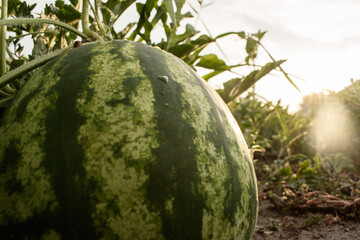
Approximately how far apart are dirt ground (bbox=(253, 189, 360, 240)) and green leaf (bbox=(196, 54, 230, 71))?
90 cm

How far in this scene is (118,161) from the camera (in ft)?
2.55

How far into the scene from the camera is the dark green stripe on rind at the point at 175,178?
78 cm

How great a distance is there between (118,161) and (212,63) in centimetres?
109

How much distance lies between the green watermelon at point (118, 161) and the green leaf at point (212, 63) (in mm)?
769

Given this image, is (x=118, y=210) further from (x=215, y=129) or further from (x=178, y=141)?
(x=215, y=129)

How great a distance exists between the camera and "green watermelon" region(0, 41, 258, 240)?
75 centimetres

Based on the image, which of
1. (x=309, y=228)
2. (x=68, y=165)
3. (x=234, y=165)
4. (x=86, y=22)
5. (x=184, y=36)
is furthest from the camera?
(x=309, y=228)

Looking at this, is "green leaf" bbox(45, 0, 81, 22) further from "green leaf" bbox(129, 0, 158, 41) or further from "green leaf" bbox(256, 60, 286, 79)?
"green leaf" bbox(256, 60, 286, 79)

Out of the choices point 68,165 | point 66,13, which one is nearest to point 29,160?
point 68,165

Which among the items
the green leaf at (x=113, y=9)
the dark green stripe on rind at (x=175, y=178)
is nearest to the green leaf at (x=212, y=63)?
the green leaf at (x=113, y=9)

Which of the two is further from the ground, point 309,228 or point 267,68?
point 267,68

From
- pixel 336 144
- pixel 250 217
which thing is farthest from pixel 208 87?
pixel 336 144

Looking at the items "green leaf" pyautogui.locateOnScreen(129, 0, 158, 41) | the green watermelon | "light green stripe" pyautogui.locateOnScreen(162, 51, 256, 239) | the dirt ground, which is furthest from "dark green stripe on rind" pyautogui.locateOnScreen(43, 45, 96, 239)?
the dirt ground

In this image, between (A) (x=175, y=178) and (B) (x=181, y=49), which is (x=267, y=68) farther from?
(A) (x=175, y=178)
